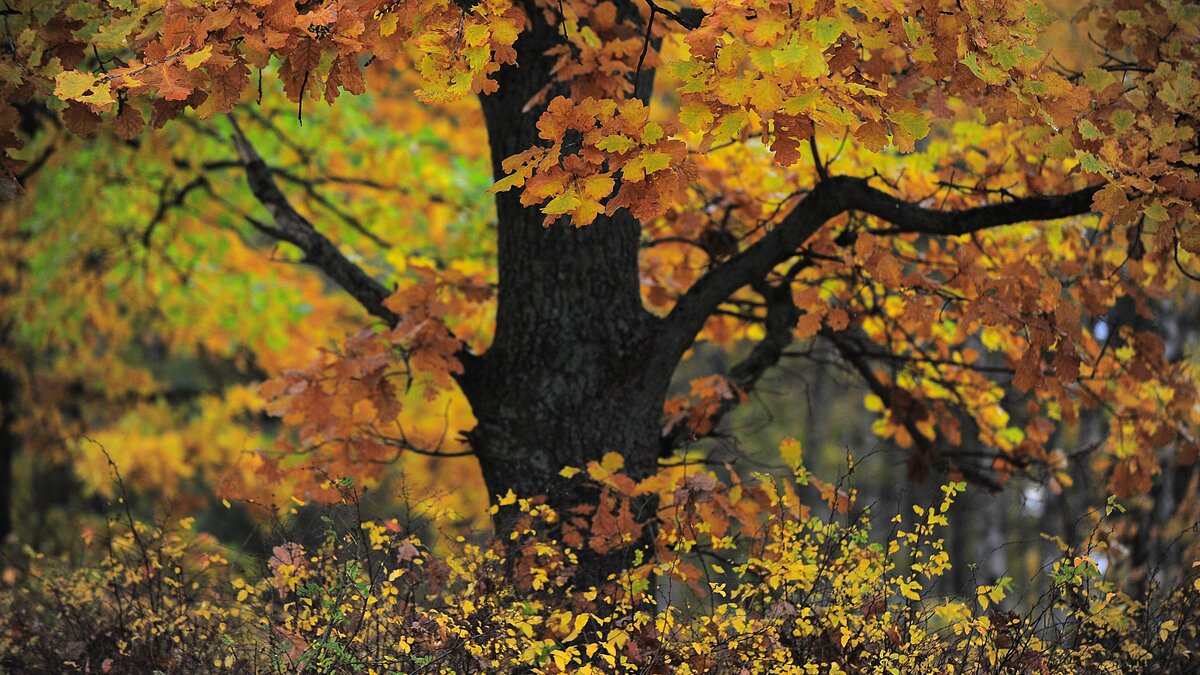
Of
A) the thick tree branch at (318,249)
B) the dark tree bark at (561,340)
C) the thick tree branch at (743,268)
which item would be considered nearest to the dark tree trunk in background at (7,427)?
the thick tree branch at (318,249)

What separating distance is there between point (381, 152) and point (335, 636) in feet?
24.2

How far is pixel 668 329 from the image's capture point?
16.5ft

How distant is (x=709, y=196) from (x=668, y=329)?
1.27 m

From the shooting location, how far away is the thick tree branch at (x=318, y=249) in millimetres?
5359

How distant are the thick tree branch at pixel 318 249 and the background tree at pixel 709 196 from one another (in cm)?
2

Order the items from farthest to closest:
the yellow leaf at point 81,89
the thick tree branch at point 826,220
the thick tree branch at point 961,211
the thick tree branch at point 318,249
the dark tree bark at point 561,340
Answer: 1. the thick tree branch at point 318,249
2. the dark tree bark at point 561,340
3. the thick tree branch at point 826,220
4. the thick tree branch at point 961,211
5. the yellow leaf at point 81,89

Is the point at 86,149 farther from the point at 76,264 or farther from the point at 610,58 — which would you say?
the point at 610,58

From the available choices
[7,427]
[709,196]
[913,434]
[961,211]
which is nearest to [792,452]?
[961,211]

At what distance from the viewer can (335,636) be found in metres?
3.85

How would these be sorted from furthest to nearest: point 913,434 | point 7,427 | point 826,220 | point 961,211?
point 7,427
point 913,434
point 826,220
point 961,211

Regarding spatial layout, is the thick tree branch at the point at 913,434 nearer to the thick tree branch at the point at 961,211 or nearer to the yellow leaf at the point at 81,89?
the thick tree branch at the point at 961,211

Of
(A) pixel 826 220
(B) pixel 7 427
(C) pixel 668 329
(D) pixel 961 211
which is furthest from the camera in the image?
(B) pixel 7 427

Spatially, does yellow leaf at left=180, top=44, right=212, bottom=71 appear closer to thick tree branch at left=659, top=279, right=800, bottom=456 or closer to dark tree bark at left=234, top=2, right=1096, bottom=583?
dark tree bark at left=234, top=2, right=1096, bottom=583

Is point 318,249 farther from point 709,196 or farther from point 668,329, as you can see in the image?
point 709,196
